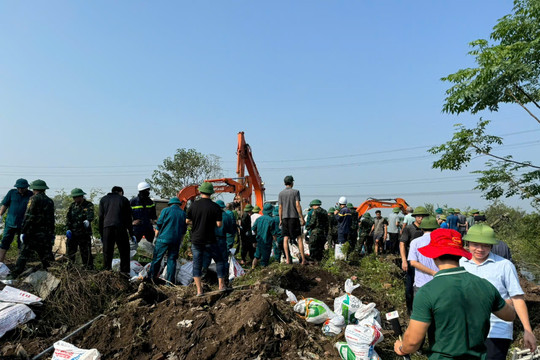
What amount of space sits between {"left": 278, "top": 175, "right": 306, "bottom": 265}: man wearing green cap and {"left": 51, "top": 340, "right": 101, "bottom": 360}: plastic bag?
4.93 m

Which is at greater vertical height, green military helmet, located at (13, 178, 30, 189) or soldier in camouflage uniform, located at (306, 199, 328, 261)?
green military helmet, located at (13, 178, 30, 189)

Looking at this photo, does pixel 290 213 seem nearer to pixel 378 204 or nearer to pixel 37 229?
pixel 37 229

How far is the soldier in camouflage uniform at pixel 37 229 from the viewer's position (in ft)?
20.1

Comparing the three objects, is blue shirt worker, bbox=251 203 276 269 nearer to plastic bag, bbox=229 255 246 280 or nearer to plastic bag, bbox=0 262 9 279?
plastic bag, bbox=229 255 246 280

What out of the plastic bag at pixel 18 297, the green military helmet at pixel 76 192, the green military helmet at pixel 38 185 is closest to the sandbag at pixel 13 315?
the plastic bag at pixel 18 297

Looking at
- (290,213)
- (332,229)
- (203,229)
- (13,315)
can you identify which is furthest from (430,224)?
(332,229)

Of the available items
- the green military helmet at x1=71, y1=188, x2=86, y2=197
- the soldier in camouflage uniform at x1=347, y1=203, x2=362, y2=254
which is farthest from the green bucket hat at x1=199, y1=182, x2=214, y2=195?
the soldier in camouflage uniform at x1=347, y1=203, x2=362, y2=254

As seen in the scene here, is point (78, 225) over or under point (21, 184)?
under

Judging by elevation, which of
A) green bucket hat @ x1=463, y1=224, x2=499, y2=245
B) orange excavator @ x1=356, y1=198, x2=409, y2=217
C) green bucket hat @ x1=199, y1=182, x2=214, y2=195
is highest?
green bucket hat @ x1=199, y1=182, x2=214, y2=195

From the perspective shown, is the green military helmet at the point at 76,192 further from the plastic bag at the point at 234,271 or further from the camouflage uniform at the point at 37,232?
the plastic bag at the point at 234,271

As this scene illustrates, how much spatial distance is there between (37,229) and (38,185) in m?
0.73

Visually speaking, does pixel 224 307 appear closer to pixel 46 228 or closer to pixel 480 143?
pixel 46 228

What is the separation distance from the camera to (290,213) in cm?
835

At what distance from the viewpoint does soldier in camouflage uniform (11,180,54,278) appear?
6141mm
